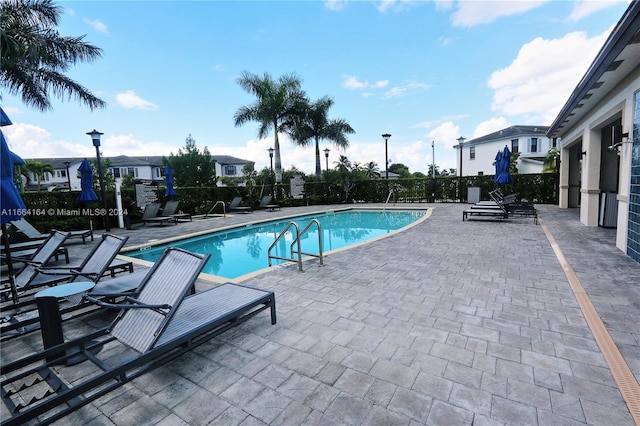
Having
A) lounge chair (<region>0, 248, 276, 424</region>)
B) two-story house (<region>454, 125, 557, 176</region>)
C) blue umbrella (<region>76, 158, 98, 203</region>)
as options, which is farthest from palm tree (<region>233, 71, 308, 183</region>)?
two-story house (<region>454, 125, 557, 176</region>)

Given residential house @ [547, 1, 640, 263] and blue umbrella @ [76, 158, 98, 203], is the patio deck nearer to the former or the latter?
residential house @ [547, 1, 640, 263]

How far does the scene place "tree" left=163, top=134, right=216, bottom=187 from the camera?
3459cm

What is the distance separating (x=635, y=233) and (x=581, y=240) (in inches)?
71.9

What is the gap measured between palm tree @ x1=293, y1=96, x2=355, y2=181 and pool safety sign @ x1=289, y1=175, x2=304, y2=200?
3276mm

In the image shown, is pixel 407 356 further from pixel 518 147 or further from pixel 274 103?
pixel 518 147

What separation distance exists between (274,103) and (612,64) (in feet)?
62.4

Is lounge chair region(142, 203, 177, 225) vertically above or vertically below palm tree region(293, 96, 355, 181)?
below

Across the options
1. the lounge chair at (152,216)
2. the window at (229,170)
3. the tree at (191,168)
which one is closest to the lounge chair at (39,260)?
the lounge chair at (152,216)

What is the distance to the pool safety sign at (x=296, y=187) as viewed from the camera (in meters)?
20.9

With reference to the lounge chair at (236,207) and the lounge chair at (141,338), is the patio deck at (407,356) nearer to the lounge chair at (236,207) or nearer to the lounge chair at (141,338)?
the lounge chair at (141,338)

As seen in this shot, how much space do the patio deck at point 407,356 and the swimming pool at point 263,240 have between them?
3.08 meters

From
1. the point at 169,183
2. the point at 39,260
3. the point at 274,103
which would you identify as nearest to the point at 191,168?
the point at 274,103

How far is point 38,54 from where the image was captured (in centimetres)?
1239

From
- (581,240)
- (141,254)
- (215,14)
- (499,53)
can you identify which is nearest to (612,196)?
(581,240)
